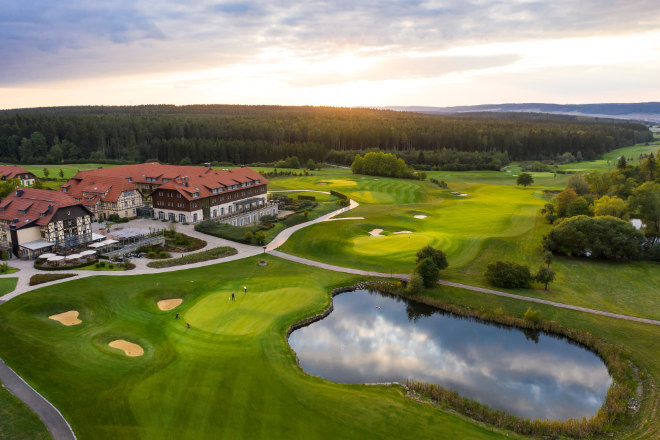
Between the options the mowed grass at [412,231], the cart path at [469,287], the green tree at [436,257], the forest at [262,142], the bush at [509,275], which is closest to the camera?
the cart path at [469,287]

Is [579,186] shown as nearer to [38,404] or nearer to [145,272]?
[145,272]

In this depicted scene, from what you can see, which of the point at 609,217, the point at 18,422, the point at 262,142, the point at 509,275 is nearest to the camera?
the point at 18,422

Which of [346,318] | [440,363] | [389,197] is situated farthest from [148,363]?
[389,197]

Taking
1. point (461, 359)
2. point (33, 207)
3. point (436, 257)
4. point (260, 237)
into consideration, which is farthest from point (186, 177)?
point (461, 359)

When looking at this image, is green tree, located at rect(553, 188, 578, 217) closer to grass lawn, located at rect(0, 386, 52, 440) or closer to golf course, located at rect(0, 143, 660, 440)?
golf course, located at rect(0, 143, 660, 440)

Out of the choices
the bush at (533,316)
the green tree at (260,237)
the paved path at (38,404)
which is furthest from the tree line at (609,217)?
the paved path at (38,404)

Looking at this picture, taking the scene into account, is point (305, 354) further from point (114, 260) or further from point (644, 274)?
point (644, 274)

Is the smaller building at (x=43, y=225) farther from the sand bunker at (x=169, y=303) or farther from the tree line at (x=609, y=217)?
the tree line at (x=609, y=217)
